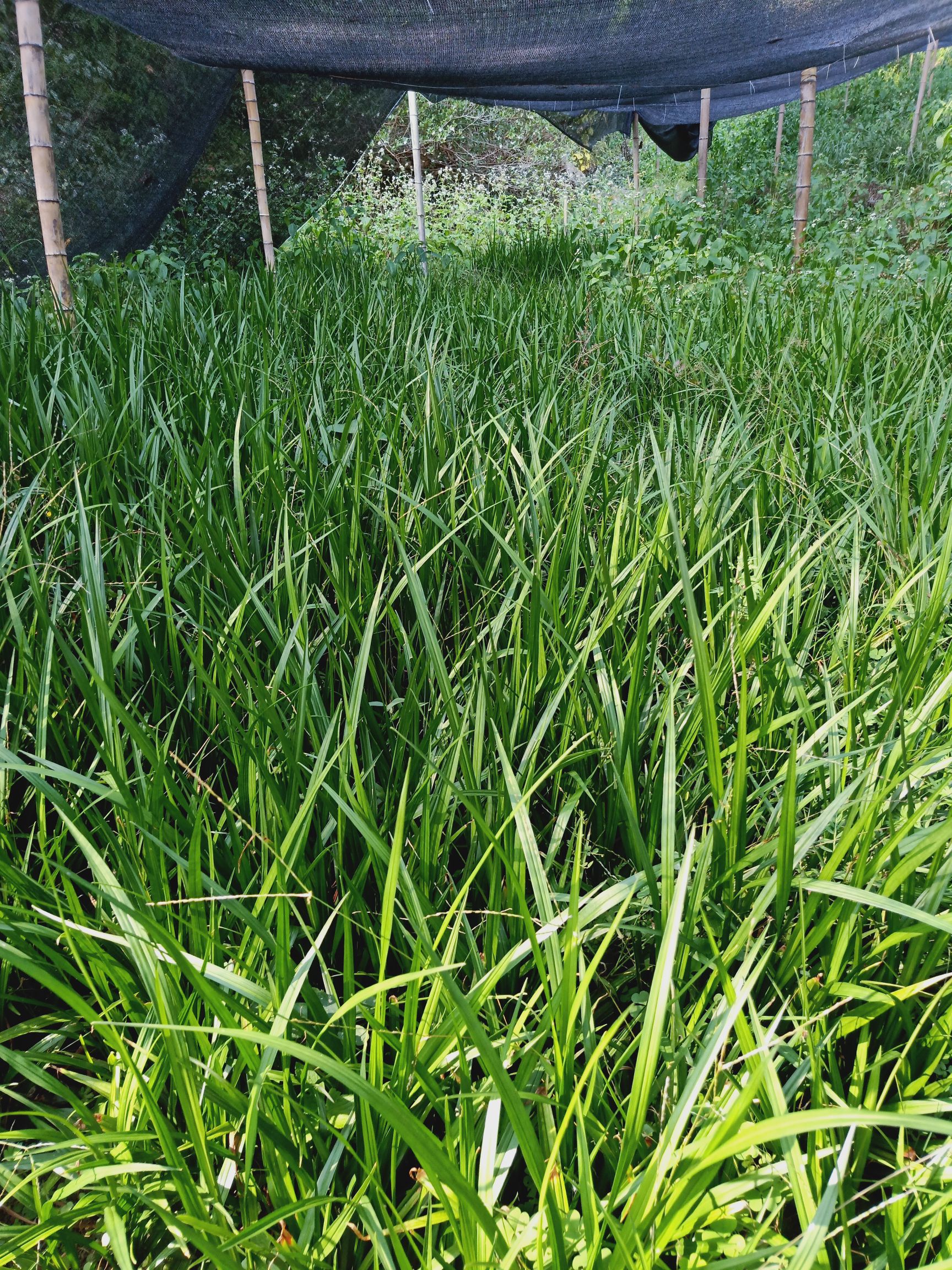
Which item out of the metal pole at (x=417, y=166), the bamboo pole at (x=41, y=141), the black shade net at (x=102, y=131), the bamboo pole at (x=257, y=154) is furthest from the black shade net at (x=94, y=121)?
the metal pole at (x=417, y=166)

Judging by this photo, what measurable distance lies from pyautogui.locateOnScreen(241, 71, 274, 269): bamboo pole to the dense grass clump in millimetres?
3933

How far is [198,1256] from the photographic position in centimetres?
56

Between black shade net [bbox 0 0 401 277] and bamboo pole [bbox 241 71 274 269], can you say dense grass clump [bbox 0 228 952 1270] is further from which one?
bamboo pole [bbox 241 71 274 269]

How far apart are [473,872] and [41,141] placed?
363cm

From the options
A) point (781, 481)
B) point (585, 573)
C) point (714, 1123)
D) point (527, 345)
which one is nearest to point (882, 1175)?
point (714, 1123)

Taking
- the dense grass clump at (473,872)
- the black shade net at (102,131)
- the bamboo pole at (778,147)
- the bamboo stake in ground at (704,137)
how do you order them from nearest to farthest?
the dense grass clump at (473,872)
the black shade net at (102,131)
the bamboo stake in ground at (704,137)
the bamboo pole at (778,147)

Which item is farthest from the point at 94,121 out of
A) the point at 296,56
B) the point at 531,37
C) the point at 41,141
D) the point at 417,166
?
the point at 417,166

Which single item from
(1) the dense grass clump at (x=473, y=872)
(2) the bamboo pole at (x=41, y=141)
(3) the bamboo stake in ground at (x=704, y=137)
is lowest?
(1) the dense grass clump at (x=473, y=872)

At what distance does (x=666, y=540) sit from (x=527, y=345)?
151 cm

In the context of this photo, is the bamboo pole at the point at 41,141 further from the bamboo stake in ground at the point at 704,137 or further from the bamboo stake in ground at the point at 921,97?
the bamboo stake in ground at the point at 921,97

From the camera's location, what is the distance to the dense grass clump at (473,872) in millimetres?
519

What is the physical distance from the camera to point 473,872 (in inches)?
24.3

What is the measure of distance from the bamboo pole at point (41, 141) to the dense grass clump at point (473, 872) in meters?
2.20

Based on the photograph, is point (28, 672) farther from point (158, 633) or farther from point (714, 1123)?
point (714, 1123)
